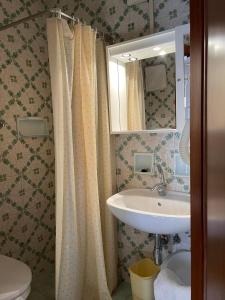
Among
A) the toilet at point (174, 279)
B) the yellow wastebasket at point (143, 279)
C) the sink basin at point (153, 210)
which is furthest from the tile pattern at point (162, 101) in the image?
the yellow wastebasket at point (143, 279)

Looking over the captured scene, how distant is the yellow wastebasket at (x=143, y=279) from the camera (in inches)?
60.4

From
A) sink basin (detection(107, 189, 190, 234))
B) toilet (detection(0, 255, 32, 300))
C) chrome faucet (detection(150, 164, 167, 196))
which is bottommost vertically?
toilet (detection(0, 255, 32, 300))

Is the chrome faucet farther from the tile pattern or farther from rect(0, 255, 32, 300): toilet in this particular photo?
rect(0, 255, 32, 300): toilet

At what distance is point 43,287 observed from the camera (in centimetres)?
194

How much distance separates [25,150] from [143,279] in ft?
4.17

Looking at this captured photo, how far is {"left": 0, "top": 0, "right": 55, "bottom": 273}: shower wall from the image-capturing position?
1762 mm

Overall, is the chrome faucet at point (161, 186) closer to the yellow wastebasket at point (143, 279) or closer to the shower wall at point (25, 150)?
the yellow wastebasket at point (143, 279)

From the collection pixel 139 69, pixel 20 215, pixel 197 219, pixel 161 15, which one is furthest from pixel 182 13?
pixel 20 215

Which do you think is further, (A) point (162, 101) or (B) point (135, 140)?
(B) point (135, 140)

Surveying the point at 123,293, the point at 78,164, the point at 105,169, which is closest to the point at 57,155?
the point at 78,164

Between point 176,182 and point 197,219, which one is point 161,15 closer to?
point 176,182

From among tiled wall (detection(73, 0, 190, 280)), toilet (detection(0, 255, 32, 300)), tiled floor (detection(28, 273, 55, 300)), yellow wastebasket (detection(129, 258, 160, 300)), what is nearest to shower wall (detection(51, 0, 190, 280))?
tiled wall (detection(73, 0, 190, 280))

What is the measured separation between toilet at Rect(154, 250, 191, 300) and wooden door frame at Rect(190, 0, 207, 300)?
24.0 inches

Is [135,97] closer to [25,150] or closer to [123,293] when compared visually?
[25,150]
